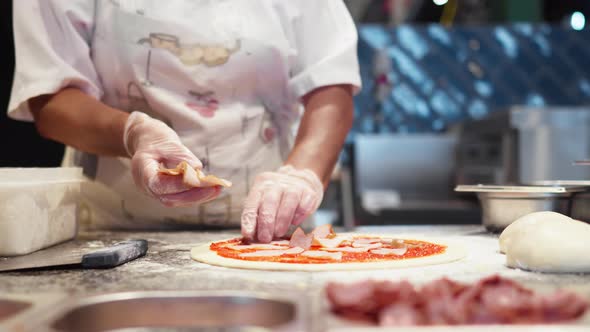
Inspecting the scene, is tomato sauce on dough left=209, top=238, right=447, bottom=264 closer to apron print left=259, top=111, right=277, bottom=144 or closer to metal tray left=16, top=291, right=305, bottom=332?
metal tray left=16, top=291, right=305, bottom=332

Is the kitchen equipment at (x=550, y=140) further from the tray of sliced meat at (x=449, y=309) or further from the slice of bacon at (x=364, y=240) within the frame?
the tray of sliced meat at (x=449, y=309)

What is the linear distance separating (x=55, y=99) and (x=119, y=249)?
653 millimetres

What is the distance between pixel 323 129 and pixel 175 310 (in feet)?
2.90

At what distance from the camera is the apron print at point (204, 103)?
1537mm

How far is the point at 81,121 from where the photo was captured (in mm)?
1440

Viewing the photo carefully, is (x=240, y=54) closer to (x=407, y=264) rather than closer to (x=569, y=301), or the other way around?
(x=407, y=264)

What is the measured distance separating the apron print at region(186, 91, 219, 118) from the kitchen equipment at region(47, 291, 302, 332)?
847 millimetres

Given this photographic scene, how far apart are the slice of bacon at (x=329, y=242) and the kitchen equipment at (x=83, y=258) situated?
0.34m

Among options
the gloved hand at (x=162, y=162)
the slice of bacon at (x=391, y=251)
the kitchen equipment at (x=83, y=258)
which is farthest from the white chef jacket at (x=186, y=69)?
the slice of bacon at (x=391, y=251)

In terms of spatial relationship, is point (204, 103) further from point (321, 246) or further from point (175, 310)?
point (175, 310)

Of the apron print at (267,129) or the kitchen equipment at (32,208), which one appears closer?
the kitchen equipment at (32,208)

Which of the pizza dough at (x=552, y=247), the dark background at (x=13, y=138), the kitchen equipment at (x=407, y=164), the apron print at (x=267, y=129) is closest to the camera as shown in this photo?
the pizza dough at (x=552, y=247)

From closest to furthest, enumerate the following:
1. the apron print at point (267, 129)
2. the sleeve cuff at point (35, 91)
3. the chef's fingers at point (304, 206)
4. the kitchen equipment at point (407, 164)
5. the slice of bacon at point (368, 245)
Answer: the slice of bacon at point (368, 245) → the chef's fingers at point (304, 206) → the sleeve cuff at point (35, 91) → the apron print at point (267, 129) → the kitchen equipment at point (407, 164)

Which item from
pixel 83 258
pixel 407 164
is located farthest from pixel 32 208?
pixel 407 164
